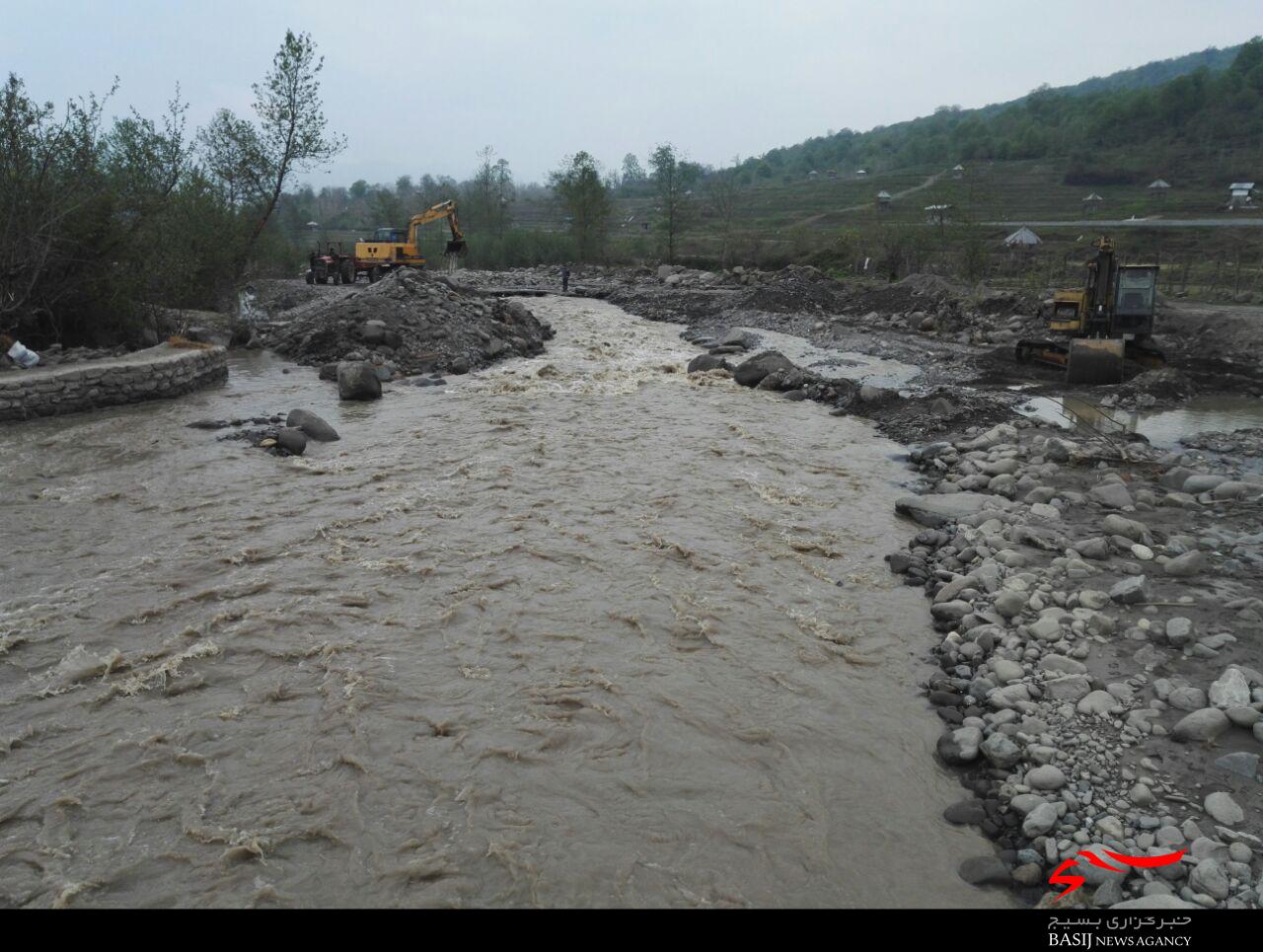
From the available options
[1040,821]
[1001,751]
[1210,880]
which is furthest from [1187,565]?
[1210,880]

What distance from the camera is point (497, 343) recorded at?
813 inches

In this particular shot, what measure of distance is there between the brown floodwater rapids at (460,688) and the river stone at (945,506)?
1.08ft

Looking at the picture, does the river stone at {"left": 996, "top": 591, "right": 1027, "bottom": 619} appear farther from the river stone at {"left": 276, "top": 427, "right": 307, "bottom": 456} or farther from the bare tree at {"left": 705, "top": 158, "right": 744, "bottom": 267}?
the bare tree at {"left": 705, "top": 158, "right": 744, "bottom": 267}

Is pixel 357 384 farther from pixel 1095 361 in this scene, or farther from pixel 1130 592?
pixel 1095 361

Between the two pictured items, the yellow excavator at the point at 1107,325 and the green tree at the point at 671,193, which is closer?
the yellow excavator at the point at 1107,325

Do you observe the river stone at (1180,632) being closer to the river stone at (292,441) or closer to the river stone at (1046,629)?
the river stone at (1046,629)

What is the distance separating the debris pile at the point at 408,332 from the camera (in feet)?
60.9

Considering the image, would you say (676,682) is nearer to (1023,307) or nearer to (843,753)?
(843,753)

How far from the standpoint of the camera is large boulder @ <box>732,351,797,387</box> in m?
17.5

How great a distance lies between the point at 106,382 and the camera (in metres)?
13.8

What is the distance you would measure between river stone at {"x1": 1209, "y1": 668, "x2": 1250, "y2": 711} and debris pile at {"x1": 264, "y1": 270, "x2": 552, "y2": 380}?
15983 millimetres

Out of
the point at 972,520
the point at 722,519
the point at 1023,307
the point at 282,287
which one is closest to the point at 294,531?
the point at 722,519

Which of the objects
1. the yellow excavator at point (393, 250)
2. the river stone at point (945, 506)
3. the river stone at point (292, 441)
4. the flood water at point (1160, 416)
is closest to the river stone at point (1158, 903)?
the river stone at point (945, 506)
